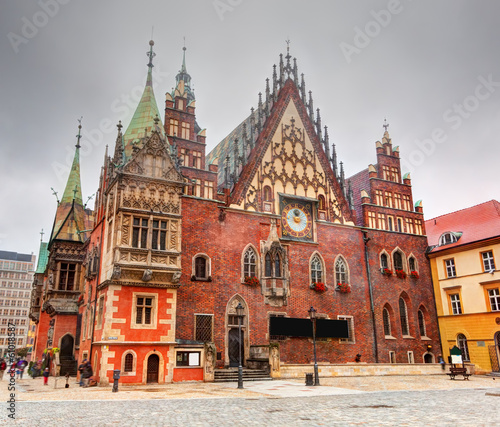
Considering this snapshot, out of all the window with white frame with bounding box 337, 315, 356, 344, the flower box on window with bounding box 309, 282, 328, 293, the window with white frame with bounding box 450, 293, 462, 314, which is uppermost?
the flower box on window with bounding box 309, 282, 328, 293

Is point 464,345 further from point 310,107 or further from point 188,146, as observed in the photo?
point 188,146

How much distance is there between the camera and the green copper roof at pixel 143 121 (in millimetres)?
28703

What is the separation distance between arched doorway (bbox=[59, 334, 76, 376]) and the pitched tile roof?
28.8 meters

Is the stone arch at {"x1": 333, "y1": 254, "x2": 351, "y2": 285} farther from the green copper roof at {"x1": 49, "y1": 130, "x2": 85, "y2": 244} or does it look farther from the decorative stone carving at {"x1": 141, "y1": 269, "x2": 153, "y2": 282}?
the green copper roof at {"x1": 49, "y1": 130, "x2": 85, "y2": 244}

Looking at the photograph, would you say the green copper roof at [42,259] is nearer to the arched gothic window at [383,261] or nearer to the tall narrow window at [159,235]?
the tall narrow window at [159,235]

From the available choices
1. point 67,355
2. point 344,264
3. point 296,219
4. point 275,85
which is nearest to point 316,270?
point 344,264

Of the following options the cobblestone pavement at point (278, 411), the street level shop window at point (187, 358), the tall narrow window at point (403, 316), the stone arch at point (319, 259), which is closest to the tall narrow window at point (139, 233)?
the street level shop window at point (187, 358)

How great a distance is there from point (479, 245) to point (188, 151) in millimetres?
22367

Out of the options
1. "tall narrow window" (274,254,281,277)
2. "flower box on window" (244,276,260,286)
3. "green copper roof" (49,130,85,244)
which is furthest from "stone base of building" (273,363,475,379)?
"green copper roof" (49,130,85,244)

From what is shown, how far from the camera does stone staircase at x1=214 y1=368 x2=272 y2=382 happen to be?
24.8 metres

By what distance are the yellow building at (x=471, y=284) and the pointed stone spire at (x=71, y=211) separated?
2923 centimetres

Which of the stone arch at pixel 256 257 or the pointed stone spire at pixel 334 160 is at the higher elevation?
the pointed stone spire at pixel 334 160

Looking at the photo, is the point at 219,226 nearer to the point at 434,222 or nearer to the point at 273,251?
the point at 273,251

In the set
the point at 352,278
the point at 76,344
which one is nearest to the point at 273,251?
the point at 352,278
